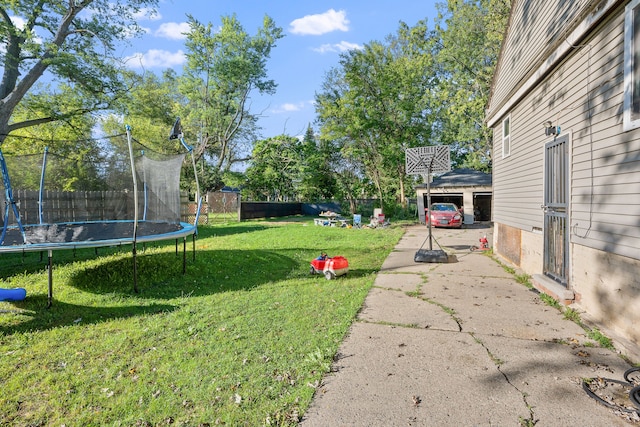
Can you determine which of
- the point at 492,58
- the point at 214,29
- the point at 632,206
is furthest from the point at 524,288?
the point at 214,29

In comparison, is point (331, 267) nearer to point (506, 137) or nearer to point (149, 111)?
point (506, 137)

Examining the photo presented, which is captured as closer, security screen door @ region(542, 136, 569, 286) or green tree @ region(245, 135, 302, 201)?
security screen door @ region(542, 136, 569, 286)

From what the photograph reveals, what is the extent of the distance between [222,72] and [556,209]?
22828 millimetres

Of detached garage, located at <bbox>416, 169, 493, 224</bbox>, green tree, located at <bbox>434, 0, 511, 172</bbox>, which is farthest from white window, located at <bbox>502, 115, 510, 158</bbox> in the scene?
green tree, located at <bbox>434, 0, 511, 172</bbox>

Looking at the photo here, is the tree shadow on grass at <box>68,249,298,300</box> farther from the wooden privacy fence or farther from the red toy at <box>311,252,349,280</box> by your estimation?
the wooden privacy fence

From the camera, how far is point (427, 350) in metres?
2.90

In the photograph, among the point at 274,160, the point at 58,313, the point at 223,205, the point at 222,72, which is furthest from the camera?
the point at 274,160

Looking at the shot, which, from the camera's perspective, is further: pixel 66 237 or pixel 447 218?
pixel 447 218

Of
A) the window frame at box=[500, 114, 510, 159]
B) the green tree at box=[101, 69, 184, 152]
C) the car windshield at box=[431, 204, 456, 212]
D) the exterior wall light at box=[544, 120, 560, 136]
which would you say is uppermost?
the green tree at box=[101, 69, 184, 152]

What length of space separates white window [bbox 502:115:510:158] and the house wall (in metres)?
2.05

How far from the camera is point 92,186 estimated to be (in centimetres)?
797

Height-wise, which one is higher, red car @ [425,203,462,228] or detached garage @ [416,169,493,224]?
detached garage @ [416,169,493,224]

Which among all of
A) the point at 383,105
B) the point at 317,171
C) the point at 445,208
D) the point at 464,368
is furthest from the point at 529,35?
the point at 317,171

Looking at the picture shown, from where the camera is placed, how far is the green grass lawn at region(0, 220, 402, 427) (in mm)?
2105
